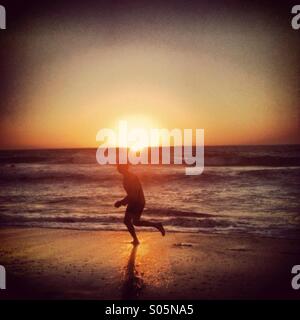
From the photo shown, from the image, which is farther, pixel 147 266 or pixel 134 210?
pixel 134 210

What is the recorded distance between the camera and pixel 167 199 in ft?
50.2

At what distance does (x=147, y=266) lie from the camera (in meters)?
6.10

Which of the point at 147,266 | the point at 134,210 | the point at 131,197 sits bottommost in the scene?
the point at 147,266

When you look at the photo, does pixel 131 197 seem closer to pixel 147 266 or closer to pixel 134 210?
pixel 134 210

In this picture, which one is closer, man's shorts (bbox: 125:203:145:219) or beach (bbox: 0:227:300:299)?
beach (bbox: 0:227:300:299)

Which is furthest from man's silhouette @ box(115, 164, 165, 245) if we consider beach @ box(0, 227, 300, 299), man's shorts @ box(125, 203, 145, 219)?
beach @ box(0, 227, 300, 299)

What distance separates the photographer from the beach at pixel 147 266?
5.05 m

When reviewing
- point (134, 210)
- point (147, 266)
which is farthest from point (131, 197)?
point (147, 266)

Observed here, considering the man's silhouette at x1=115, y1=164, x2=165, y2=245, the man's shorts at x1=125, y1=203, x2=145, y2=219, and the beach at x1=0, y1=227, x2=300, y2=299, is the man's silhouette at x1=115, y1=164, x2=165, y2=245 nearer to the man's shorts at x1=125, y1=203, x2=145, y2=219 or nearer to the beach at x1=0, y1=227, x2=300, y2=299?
the man's shorts at x1=125, y1=203, x2=145, y2=219

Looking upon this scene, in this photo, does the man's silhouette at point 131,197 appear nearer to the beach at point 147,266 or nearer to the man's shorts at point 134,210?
the man's shorts at point 134,210

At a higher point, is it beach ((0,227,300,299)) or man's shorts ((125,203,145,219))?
man's shorts ((125,203,145,219))

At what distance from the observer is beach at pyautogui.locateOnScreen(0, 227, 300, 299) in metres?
5.05
